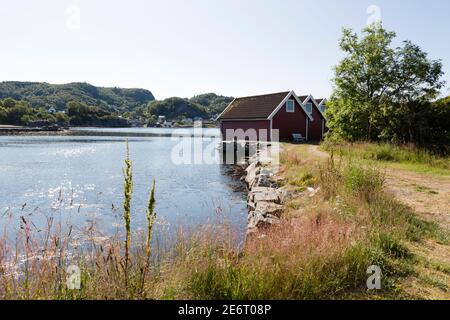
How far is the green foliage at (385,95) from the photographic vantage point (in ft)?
65.2

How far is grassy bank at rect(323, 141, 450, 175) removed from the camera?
48.8 ft

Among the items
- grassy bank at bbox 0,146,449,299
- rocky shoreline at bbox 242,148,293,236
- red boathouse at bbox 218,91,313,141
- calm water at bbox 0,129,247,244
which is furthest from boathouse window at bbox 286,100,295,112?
grassy bank at bbox 0,146,449,299

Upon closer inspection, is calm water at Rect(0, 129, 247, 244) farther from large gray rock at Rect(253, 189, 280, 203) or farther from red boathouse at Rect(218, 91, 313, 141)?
red boathouse at Rect(218, 91, 313, 141)

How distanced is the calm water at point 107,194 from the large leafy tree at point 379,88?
10503mm

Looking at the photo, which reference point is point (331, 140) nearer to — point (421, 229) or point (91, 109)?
point (421, 229)

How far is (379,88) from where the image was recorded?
78.5ft

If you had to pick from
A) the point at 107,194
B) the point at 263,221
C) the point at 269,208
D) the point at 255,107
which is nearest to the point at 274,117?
the point at 255,107

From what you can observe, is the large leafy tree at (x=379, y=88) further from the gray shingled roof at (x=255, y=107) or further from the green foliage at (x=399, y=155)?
the gray shingled roof at (x=255, y=107)

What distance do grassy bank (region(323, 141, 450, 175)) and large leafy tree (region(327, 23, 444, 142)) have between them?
2.77 m

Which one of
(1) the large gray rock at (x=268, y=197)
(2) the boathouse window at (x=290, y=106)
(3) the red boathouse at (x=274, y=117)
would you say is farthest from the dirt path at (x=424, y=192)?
(2) the boathouse window at (x=290, y=106)

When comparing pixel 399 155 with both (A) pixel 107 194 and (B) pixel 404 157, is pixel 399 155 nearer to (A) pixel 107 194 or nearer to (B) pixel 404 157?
(B) pixel 404 157
